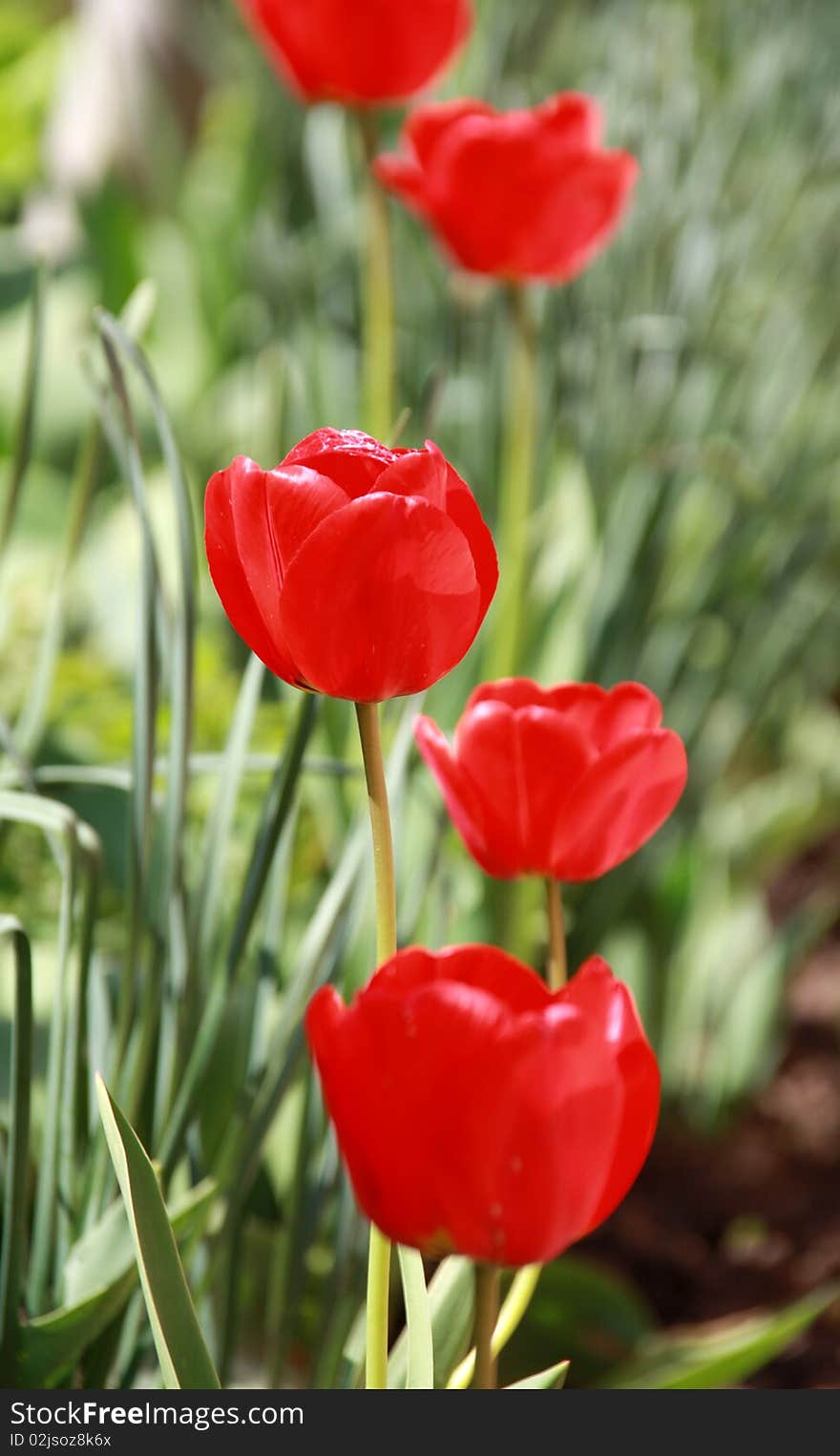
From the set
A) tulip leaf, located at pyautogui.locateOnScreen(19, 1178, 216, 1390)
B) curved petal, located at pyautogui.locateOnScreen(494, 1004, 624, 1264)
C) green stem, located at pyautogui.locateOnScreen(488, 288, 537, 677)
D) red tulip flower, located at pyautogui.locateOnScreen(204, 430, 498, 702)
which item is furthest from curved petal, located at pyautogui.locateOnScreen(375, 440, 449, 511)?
green stem, located at pyautogui.locateOnScreen(488, 288, 537, 677)

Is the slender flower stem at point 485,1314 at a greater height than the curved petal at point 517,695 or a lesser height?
lesser

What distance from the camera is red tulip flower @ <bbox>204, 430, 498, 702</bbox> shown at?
258mm

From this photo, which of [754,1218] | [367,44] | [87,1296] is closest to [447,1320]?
[87,1296]

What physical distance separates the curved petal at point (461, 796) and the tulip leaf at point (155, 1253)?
102 millimetres

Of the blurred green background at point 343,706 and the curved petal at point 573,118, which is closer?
the blurred green background at point 343,706

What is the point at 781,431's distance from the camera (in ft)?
3.51

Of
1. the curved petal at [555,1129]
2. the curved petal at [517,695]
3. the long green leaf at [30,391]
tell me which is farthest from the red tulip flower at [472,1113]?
the long green leaf at [30,391]

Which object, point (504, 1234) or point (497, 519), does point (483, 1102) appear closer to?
point (504, 1234)

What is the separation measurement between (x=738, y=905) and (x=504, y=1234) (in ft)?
2.44

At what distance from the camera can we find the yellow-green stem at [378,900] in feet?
0.89

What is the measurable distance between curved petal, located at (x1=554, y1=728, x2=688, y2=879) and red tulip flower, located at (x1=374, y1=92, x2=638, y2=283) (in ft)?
1.39

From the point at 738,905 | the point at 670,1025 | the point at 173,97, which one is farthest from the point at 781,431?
the point at 173,97

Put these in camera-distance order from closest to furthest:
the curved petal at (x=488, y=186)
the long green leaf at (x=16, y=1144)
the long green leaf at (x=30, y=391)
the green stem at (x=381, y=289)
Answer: the long green leaf at (x=16, y=1144) → the long green leaf at (x=30, y=391) → the curved petal at (x=488, y=186) → the green stem at (x=381, y=289)

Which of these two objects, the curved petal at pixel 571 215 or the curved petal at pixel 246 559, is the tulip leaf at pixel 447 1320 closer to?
the curved petal at pixel 246 559
